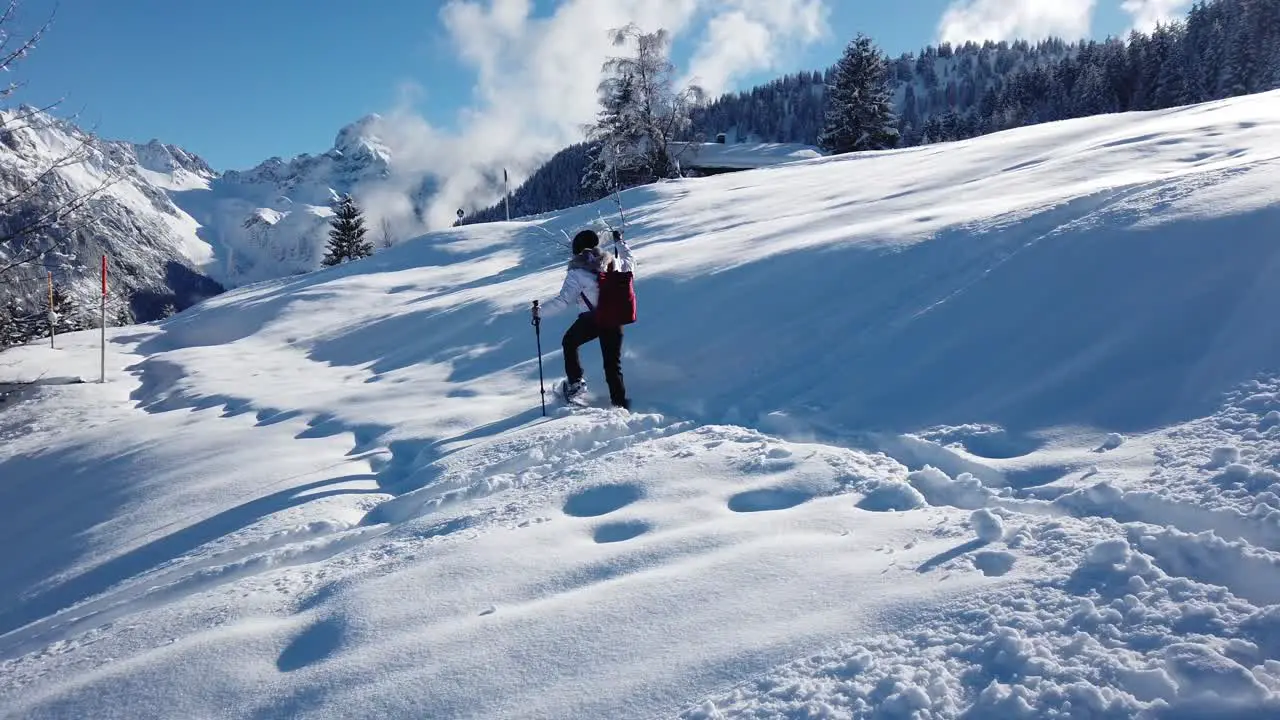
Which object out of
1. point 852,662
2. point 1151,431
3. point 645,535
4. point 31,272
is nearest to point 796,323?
point 1151,431

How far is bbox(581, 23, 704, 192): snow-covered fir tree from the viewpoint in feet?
122

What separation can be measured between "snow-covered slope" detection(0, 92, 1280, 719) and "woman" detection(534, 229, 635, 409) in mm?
359

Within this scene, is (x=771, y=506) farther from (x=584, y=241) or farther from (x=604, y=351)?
(x=584, y=241)

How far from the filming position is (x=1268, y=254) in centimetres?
489

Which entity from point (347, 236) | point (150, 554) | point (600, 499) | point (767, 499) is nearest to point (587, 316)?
point (600, 499)

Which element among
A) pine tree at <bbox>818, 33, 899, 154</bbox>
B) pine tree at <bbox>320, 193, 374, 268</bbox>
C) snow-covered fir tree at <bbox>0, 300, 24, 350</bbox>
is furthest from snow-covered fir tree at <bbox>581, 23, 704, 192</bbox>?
snow-covered fir tree at <bbox>0, 300, 24, 350</bbox>

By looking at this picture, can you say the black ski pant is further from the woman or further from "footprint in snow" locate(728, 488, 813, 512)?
"footprint in snow" locate(728, 488, 813, 512)

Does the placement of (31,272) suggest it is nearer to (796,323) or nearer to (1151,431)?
(796,323)

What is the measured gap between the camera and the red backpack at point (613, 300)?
681 centimetres

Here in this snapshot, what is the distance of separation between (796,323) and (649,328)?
1.90m

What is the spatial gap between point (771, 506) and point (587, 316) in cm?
341

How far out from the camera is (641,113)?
125 ft

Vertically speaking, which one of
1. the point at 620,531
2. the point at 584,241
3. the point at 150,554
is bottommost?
the point at 150,554

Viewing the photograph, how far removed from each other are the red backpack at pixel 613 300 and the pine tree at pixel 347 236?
40.1 meters
